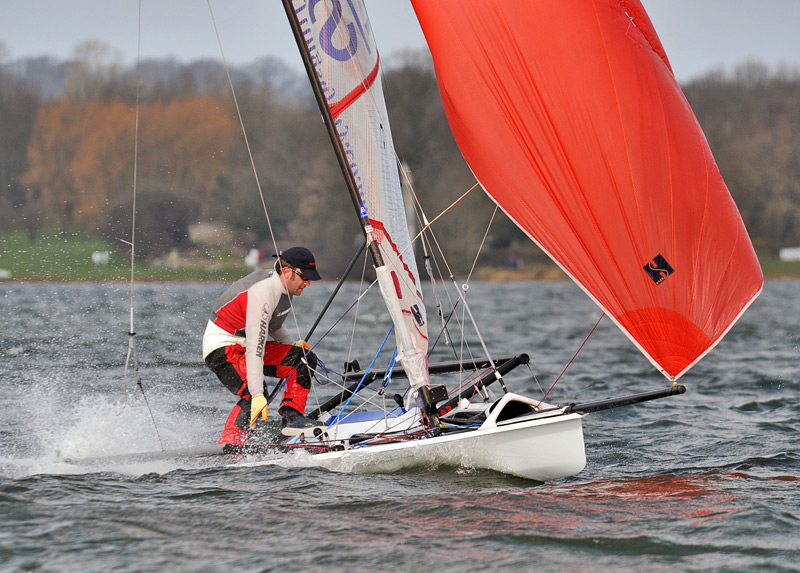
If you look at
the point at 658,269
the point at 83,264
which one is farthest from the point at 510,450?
the point at 83,264

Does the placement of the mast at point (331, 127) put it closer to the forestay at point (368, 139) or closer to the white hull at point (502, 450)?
the forestay at point (368, 139)

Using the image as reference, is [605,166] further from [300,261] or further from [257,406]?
[257,406]

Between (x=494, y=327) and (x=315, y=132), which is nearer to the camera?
(x=494, y=327)

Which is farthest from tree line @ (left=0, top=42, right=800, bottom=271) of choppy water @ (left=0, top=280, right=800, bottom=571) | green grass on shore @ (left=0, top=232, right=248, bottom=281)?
choppy water @ (left=0, top=280, right=800, bottom=571)

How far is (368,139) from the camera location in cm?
555

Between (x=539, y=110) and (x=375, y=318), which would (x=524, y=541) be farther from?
(x=375, y=318)

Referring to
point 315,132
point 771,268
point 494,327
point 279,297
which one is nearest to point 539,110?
point 279,297

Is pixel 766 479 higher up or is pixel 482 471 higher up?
pixel 482 471

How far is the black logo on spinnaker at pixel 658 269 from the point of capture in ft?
15.3

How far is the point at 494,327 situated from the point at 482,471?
13016 millimetres

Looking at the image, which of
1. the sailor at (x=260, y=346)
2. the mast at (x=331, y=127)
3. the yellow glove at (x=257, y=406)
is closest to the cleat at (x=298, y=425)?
the sailor at (x=260, y=346)

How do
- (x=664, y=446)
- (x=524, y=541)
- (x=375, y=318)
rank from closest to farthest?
(x=524, y=541) < (x=664, y=446) < (x=375, y=318)

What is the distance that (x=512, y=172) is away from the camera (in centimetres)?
487

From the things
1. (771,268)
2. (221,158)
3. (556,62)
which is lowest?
(771,268)
